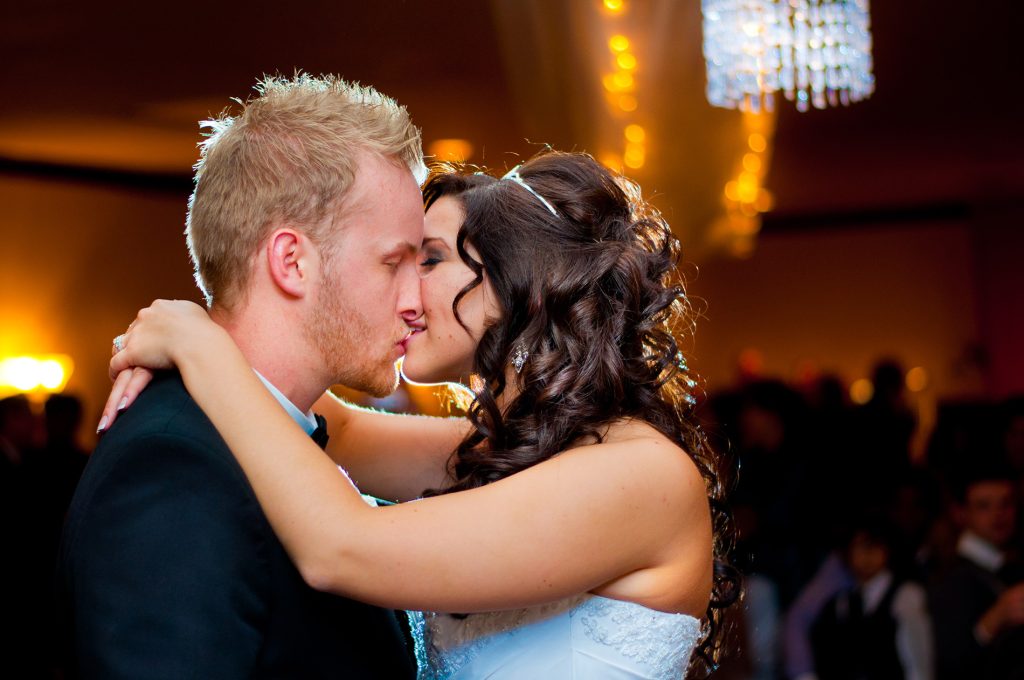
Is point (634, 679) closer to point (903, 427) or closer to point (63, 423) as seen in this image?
point (63, 423)

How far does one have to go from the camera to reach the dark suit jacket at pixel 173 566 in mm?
1292

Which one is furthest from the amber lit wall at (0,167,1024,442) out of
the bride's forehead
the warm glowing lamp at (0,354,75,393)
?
the bride's forehead

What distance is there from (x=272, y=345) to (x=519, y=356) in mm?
469

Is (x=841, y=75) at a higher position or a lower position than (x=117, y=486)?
higher

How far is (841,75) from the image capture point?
4.01m

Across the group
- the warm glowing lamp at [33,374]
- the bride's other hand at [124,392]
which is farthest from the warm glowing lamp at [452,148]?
the bride's other hand at [124,392]

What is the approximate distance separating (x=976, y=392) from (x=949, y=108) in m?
4.53

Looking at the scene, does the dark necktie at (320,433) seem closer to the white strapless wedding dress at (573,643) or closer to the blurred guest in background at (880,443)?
the white strapless wedding dress at (573,643)

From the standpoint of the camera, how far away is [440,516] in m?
1.51

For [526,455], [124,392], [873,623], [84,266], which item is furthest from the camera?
[84,266]

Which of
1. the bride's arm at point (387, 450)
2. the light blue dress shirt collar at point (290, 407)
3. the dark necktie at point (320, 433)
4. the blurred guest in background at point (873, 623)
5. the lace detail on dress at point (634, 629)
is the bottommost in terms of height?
the blurred guest in background at point (873, 623)

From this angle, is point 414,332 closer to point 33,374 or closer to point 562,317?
point 562,317

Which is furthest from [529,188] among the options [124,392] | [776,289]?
[776,289]

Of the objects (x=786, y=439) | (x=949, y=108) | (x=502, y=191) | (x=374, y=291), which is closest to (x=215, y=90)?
(x=502, y=191)
